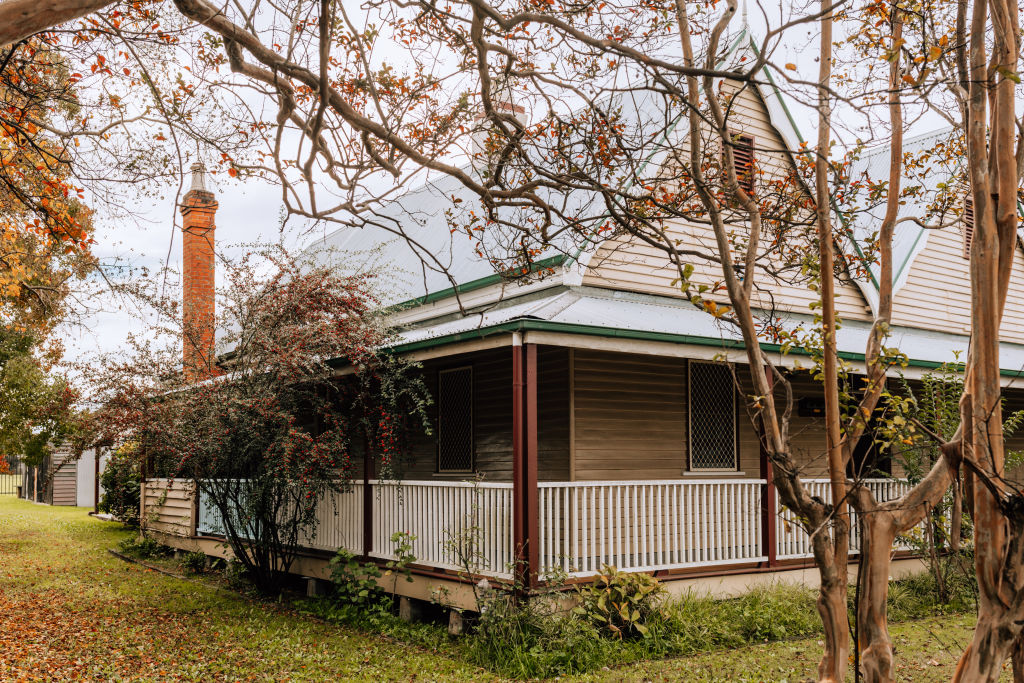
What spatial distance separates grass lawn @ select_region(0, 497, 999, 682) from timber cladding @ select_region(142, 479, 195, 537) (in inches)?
107

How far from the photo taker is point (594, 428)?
12656mm

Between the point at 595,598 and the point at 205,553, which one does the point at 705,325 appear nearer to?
the point at 595,598

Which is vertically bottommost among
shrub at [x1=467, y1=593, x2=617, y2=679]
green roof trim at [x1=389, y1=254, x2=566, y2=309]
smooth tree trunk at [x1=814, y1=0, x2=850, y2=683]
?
shrub at [x1=467, y1=593, x2=617, y2=679]

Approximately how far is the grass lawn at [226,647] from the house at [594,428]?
1225 mm

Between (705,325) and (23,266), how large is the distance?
10.0 metres

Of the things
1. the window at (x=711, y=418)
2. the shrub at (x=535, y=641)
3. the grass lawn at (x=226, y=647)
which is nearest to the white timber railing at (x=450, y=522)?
the shrub at (x=535, y=641)

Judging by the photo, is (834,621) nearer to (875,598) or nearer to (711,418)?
(875,598)

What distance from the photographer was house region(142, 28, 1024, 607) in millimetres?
10039

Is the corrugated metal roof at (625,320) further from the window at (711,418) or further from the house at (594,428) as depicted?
the window at (711,418)

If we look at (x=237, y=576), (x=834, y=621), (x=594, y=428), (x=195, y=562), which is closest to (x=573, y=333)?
(x=594, y=428)

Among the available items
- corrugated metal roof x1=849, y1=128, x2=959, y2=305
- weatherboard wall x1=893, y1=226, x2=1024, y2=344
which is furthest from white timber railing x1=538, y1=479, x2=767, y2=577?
weatherboard wall x1=893, y1=226, x2=1024, y2=344

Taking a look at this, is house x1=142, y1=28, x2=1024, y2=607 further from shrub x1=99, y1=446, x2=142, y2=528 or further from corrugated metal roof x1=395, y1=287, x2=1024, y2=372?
shrub x1=99, y1=446, x2=142, y2=528

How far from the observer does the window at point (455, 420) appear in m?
13.8

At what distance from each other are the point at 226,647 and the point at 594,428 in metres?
5.47
